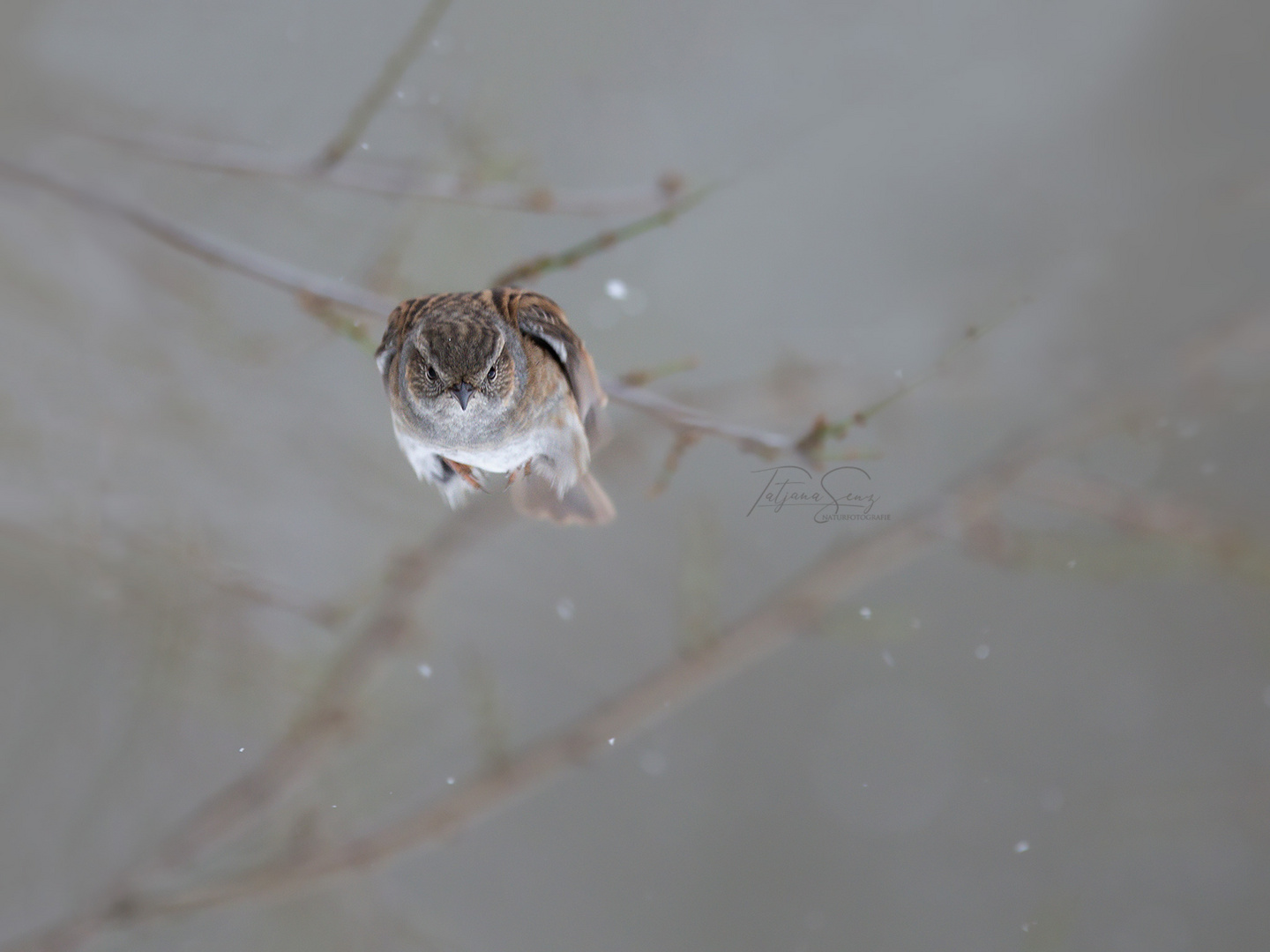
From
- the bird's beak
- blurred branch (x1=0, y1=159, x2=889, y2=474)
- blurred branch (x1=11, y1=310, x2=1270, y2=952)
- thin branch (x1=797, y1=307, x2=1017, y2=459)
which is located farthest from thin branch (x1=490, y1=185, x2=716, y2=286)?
blurred branch (x1=11, y1=310, x2=1270, y2=952)

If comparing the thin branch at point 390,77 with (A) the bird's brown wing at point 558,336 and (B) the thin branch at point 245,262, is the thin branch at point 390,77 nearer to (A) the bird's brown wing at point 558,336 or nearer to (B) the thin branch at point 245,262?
(B) the thin branch at point 245,262

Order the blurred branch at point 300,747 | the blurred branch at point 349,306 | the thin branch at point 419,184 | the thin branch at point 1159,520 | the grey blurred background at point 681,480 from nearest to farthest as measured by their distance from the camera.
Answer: the blurred branch at point 349,306, the thin branch at point 419,184, the thin branch at point 1159,520, the blurred branch at point 300,747, the grey blurred background at point 681,480

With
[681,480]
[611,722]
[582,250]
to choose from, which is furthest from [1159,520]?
[582,250]

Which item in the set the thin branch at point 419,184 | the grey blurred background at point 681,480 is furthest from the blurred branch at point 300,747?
→ the thin branch at point 419,184

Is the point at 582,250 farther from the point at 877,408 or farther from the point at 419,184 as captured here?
the point at 419,184

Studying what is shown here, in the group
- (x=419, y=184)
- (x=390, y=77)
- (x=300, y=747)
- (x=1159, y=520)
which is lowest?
(x=300, y=747)

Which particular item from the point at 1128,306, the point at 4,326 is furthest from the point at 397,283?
the point at 1128,306
